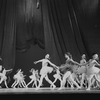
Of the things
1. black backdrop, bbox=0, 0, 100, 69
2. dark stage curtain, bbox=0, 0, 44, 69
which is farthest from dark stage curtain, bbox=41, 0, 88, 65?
dark stage curtain, bbox=0, 0, 44, 69

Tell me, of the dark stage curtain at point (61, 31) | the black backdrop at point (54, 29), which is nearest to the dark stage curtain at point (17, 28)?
the black backdrop at point (54, 29)

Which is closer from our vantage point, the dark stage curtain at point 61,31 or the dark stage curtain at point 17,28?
the dark stage curtain at point 61,31

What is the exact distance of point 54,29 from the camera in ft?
35.7

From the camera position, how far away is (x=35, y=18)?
1154 centimetres

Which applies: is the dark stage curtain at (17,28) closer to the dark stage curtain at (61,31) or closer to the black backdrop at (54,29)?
the black backdrop at (54,29)

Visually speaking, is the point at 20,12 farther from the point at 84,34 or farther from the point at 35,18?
the point at 84,34

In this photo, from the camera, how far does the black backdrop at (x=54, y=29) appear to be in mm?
10617

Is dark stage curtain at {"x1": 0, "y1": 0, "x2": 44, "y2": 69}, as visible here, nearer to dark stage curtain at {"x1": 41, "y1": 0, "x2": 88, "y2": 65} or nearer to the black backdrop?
the black backdrop

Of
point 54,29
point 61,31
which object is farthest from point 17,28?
point 61,31

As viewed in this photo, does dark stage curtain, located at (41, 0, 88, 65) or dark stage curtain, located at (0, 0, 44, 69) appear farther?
dark stage curtain, located at (0, 0, 44, 69)

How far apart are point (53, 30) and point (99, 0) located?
2643 millimetres

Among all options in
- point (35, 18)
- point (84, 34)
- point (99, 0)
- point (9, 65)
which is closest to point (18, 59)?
point (9, 65)

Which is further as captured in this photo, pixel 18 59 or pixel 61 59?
pixel 18 59

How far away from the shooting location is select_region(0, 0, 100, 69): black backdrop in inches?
418
